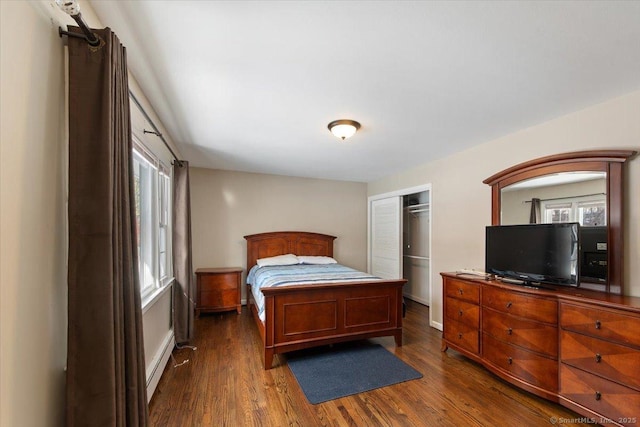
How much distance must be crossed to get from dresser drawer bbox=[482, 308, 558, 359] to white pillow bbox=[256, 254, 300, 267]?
2.80 m

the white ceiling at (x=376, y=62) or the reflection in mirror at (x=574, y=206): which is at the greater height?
the white ceiling at (x=376, y=62)

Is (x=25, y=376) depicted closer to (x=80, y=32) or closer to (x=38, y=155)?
(x=38, y=155)

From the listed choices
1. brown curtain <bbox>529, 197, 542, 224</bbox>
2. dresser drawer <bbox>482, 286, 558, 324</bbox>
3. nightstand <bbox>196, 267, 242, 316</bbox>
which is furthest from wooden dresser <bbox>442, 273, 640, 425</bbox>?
nightstand <bbox>196, 267, 242, 316</bbox>

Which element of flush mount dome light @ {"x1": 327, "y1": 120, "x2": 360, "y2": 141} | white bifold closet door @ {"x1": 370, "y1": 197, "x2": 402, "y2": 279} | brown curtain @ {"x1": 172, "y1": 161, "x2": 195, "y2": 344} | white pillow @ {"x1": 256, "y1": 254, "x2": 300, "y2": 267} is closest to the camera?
flush mount dome light @ {"x1": 327, "y1": 120, "x2": 360, "y2": 141}

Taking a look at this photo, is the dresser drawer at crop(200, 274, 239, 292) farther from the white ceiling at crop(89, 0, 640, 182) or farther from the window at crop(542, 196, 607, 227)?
the window at crop(542, 196, 607, 227)

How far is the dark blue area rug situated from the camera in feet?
7.62

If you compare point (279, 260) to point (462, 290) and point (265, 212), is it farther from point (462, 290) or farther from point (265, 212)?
point (462, 290)

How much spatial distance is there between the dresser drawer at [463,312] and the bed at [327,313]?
0.53 m

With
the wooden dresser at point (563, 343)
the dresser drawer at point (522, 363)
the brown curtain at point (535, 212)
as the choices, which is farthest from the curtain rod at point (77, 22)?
the brown curtain at point (535, 212)

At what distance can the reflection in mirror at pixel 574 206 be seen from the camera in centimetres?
220

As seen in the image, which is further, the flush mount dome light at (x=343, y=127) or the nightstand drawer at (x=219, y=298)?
the nightstand drawer at (x=219, y=298)

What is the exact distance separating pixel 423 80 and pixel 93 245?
2.05 meters

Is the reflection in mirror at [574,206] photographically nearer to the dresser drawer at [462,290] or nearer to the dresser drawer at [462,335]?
the dresser drawer at [462,290]

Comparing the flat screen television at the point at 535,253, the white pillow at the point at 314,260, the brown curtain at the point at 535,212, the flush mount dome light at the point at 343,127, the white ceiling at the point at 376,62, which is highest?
the white ceiling at the point at 376,62
